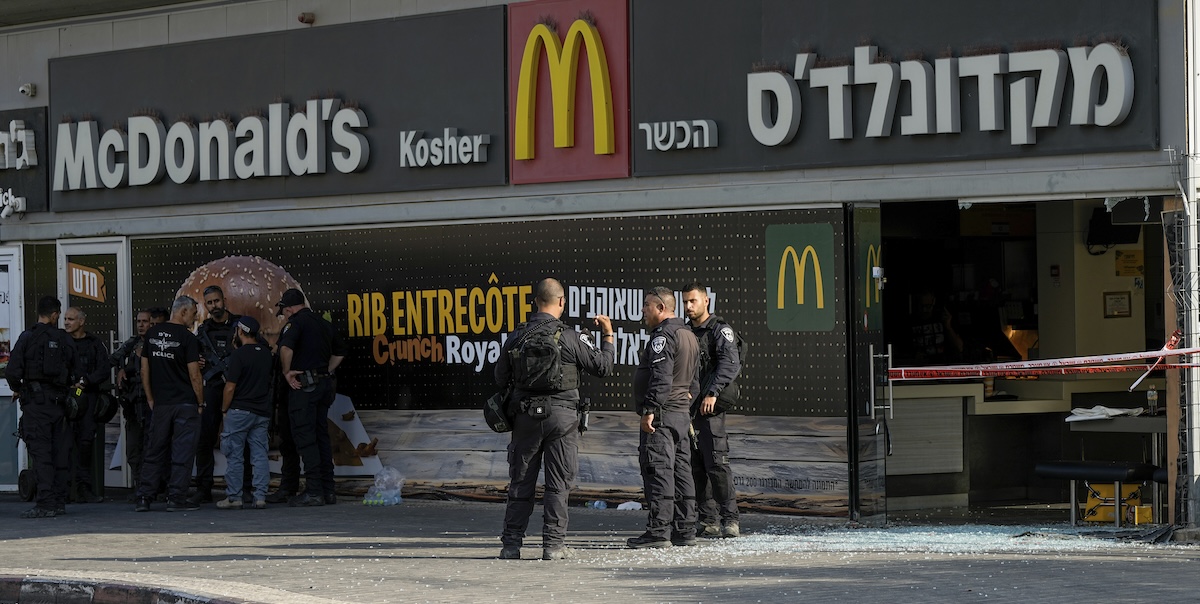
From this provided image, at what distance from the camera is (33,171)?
17047mm

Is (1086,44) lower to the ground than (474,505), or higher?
higher

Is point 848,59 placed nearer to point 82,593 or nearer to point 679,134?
point 679,134

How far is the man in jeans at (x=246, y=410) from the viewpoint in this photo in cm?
1427

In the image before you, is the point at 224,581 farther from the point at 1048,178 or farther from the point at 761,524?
the point at 1048,178

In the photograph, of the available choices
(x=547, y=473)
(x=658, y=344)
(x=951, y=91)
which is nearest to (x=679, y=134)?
(x=951, y=91)

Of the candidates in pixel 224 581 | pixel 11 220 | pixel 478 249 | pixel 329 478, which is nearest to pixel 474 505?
pixel 329 478

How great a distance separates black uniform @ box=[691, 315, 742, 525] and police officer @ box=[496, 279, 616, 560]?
3.76 feet

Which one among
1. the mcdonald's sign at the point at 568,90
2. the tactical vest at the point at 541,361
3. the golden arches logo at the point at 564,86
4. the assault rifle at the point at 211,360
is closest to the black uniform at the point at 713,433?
the tactical vest at the point at 541,361

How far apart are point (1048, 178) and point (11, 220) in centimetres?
1123

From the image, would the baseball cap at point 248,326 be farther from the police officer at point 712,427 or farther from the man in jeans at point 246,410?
the police officer at point 712,427

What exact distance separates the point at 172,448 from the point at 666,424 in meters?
5.53

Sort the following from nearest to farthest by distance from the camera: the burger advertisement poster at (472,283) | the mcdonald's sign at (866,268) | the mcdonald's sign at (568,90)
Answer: the mcdonald's sign at (866,268) < the burger advertisement poster at (472,283) < the mcdonald's sign at (568,90)

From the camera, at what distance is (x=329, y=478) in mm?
14734

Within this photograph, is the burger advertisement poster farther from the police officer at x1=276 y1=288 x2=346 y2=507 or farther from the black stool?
the black stool
